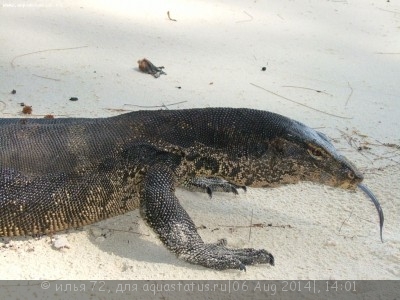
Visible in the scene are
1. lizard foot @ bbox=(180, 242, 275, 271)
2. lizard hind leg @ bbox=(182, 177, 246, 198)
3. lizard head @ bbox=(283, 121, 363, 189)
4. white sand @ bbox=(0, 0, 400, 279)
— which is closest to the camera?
lizard foot @ bbox=(180, 242, 275, 271)

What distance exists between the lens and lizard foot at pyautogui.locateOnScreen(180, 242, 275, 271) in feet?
14.2

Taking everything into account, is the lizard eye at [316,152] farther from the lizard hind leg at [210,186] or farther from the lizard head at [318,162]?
the lizard hind leg at [210,186]

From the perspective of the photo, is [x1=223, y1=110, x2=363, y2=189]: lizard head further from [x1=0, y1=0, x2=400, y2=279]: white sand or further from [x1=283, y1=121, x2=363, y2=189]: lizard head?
[x1=0, y1=0, x2=400, y2=279]: white sand

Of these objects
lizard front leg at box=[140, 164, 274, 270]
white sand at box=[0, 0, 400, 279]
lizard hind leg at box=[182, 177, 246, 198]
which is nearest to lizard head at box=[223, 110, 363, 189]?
white sand at box=[0, 0, 400, 279]

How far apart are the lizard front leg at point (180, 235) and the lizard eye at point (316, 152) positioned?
2.81 ft

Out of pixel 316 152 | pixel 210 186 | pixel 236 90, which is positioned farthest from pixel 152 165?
pixel 236 90

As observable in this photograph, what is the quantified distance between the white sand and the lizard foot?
6 centimetres

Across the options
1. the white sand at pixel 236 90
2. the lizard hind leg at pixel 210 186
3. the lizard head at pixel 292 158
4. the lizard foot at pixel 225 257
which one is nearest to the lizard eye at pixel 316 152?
the lizard head at pixel 292 158

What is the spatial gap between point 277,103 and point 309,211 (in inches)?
97.5

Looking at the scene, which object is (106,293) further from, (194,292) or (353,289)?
(353,289)

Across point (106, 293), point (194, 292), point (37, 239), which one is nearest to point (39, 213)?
point (37, 239)

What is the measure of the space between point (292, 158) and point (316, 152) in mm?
195

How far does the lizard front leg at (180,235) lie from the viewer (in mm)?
4355

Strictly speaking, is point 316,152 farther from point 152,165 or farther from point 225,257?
point 152,165
